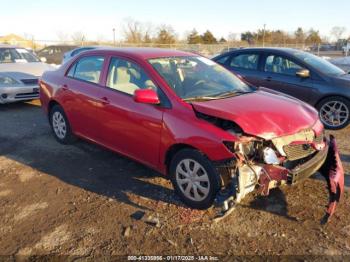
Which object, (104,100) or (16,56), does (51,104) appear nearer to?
(104,100)

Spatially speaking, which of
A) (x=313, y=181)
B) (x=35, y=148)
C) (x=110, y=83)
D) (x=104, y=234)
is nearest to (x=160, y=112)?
(x=110, y=83)

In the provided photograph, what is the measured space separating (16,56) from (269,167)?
9.06m

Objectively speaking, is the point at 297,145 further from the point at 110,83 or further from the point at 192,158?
the point at 110,83

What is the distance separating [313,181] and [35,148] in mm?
4384

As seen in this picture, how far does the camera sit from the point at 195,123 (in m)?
3.61

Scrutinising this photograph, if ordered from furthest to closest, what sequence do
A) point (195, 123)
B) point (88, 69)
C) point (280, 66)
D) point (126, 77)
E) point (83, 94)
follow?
point (280, 66) → point (88, 69) → point (83, 94) → point (126, 77) → point (195, 123)

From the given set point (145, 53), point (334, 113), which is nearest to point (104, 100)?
point (145, 53)

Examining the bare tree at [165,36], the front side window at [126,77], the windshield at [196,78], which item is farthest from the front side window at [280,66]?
the bare tree at [165,36]

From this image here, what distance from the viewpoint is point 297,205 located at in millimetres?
3885

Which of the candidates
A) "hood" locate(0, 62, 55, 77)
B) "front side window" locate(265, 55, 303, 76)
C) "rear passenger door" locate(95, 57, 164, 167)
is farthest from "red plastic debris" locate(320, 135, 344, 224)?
"hood" locate(0, 62, 55, 77)

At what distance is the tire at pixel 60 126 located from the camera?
5688 mm

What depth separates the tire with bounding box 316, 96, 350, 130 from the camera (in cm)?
674

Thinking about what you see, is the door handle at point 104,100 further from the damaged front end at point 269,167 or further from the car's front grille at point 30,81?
the car's front grille at point 30,81

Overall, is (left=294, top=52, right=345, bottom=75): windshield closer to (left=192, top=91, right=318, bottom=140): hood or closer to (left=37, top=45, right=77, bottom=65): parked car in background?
(left=192, top=91, right=318, bottom=140): hood
